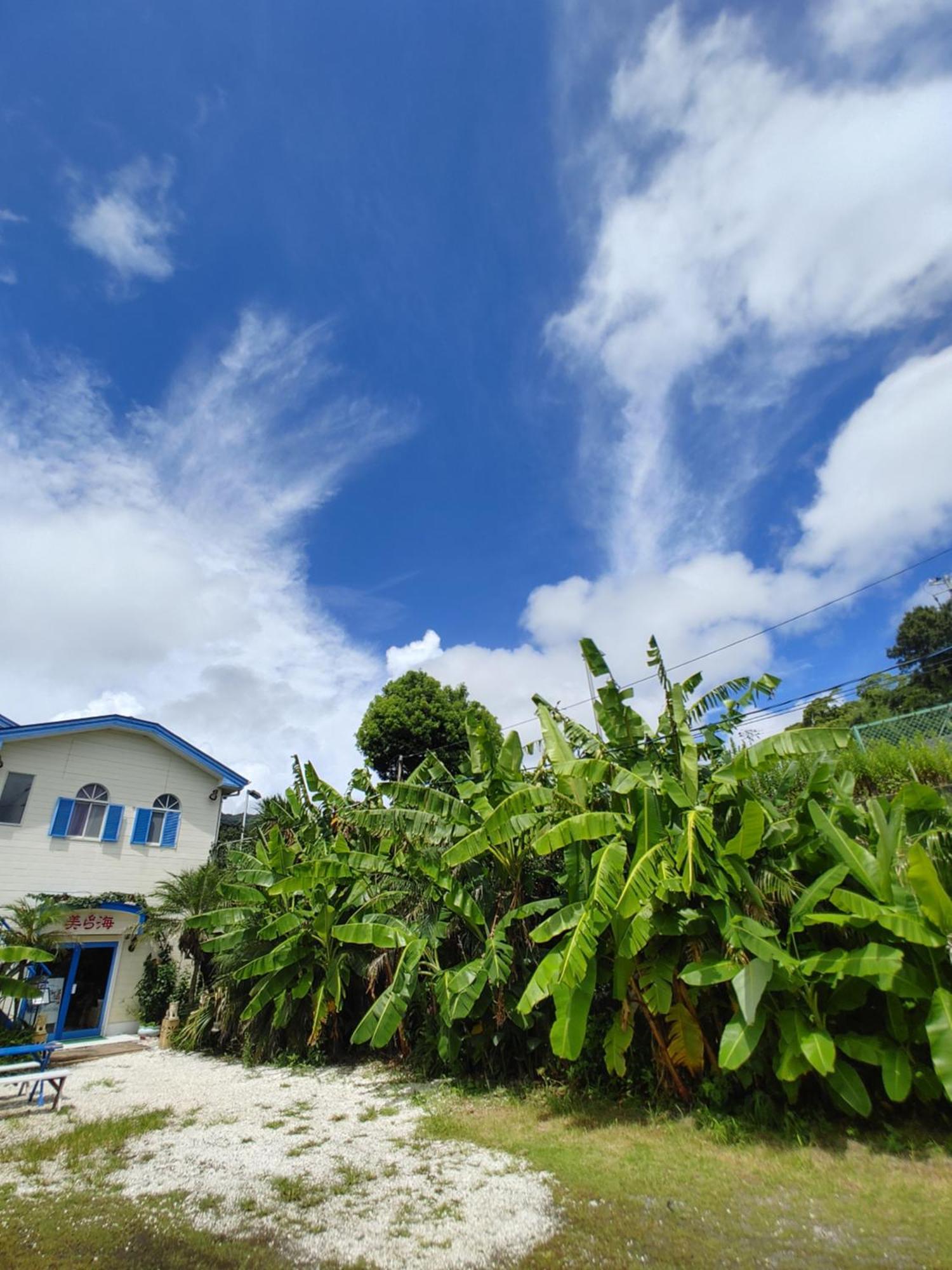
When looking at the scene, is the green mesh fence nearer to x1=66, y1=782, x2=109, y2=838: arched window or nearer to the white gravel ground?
the white gravel ground

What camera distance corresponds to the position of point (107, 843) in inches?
637

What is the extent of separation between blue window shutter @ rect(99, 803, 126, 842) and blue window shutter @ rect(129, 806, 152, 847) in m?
0.36

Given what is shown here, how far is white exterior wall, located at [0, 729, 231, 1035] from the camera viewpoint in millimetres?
14867

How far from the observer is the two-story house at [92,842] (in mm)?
14852

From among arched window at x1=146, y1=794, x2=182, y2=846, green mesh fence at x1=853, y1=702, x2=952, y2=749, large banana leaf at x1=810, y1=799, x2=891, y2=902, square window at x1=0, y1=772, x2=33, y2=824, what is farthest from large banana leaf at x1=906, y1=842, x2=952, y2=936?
square window at x1=0, y1=772, x2=33, y2=824

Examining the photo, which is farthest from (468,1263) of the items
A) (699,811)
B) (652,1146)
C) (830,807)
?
(830,807)

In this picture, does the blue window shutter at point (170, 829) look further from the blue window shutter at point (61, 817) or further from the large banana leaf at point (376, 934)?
the large banana leaf at point (376, 934)

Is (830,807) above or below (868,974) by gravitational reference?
above

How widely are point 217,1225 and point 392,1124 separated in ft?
11.3

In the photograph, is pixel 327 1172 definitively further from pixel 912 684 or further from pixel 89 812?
pixel 912 684

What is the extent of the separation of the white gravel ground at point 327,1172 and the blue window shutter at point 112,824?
659 centimetres

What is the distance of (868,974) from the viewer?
580 centimetres

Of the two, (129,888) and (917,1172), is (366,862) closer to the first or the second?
(917,1172)

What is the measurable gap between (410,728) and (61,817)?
38.3 ft
